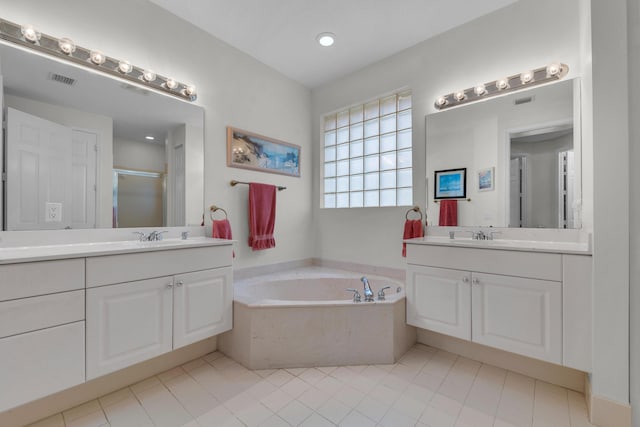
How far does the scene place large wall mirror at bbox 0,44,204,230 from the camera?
157cm

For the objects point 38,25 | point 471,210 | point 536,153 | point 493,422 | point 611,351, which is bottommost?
point 493,422

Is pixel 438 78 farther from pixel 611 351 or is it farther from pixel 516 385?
pixel 516 385

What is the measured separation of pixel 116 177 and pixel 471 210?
2634 mm

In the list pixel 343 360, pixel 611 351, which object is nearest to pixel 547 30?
pixel 611 351

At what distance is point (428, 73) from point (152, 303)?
2746 millimetres

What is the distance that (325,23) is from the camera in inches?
88.5

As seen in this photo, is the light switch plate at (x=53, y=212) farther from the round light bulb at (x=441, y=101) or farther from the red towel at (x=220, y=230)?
the round light bulb at (x=441, y=101)

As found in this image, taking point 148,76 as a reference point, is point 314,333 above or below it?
below

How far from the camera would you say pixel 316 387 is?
→ 1.66 m

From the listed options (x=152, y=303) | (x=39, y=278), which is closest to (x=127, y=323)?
(x=152, y=303)

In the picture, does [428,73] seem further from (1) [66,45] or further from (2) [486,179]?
(1) [66,45]

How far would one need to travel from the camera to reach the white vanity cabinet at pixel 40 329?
116 centimetres

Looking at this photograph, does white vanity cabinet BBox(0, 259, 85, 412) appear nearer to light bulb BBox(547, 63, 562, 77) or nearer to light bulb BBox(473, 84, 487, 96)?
light bulb BBox(473, 84, 487, 96)

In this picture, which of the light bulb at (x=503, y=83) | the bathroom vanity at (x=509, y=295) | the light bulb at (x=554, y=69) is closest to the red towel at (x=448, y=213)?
the bathroom vanity at (x=509, y=295)
